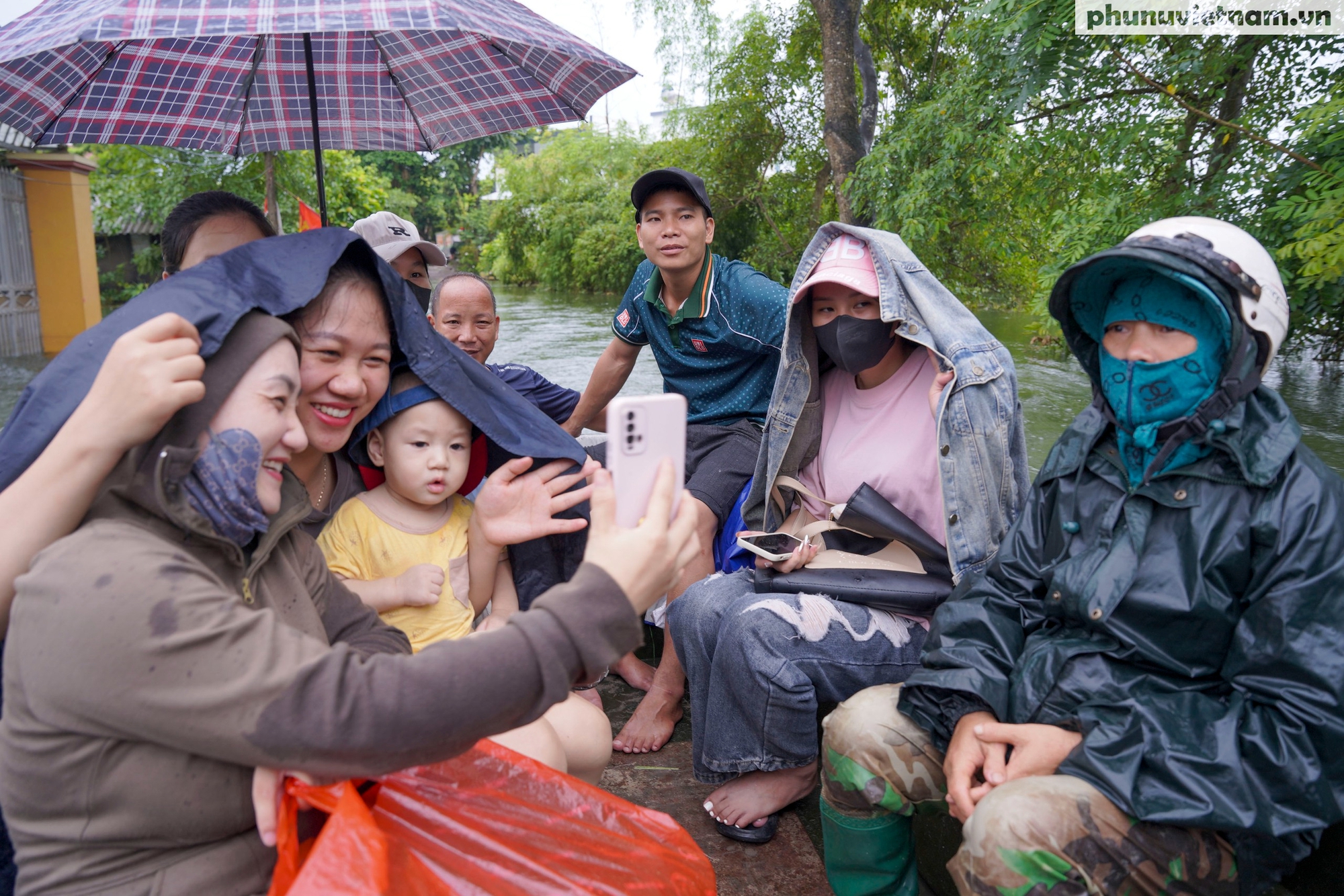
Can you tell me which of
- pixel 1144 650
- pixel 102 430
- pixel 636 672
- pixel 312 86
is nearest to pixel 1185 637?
pixel 1144 650

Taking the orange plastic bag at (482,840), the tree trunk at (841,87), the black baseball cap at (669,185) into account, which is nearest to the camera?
the orange plastic bag at (482,840)

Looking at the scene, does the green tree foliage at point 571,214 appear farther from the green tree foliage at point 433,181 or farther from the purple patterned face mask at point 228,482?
the purple patterned face mask at point 228,482

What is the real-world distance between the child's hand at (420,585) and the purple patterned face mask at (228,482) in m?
0.88

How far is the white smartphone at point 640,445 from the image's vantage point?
4.21 ft

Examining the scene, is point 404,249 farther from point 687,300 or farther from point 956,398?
point 956,398

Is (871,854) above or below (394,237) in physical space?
below

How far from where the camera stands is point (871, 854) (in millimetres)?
2039

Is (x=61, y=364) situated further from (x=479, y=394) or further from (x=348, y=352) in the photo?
(x=479, y=394)

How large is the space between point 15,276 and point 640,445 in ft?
46.3

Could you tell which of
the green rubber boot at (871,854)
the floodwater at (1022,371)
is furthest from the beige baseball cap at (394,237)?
the green rubber boot at (871,854)

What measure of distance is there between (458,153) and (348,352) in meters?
48.4

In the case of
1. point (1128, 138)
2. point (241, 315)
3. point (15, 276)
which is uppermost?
point (1128, 138)

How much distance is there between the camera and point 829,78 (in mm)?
7254

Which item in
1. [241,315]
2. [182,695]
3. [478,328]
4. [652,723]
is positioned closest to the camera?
[182,695]
